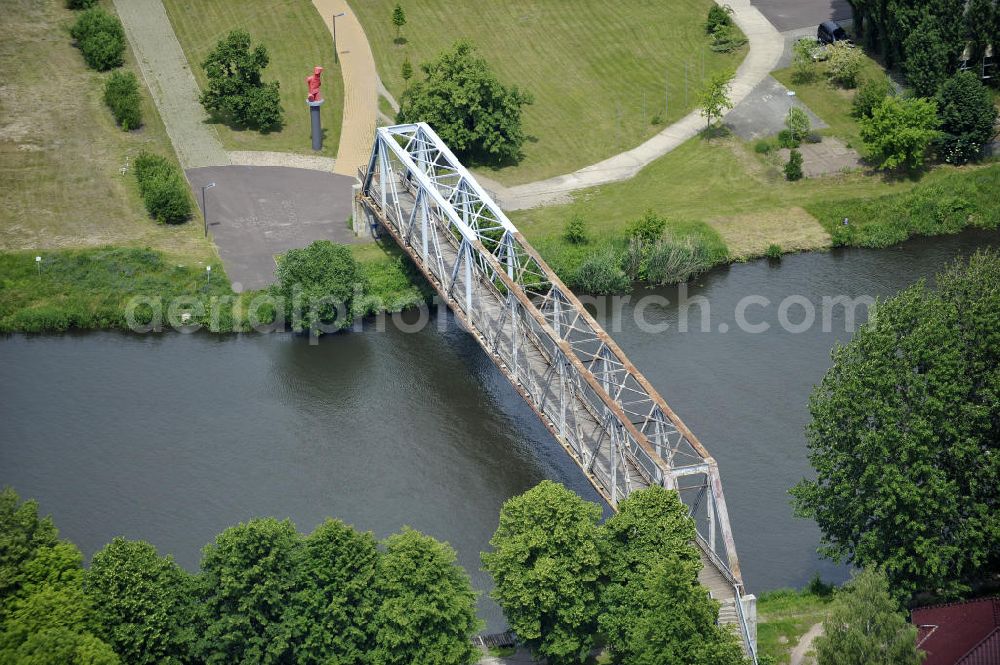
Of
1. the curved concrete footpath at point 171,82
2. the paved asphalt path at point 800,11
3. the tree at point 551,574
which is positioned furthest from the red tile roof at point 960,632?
the paved asphalt path at point 800,11

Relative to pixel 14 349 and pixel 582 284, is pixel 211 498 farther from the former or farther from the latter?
pixel 582 284

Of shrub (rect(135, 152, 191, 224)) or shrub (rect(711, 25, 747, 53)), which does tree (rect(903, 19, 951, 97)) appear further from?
shrub (rect(135, 152, 191, 224))

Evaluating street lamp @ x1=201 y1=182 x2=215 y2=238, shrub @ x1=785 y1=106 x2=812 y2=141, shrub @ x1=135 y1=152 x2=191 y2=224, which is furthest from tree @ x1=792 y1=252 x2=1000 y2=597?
shrub @ x1=135 y1=152 x2=191 y2=224

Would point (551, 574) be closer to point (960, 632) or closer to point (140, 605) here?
point (140, 605)

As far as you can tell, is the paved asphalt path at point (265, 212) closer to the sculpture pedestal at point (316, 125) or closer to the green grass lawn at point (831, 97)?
the sculpture pedestal at point (316, 125)

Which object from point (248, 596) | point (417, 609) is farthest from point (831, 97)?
point (248, 596)

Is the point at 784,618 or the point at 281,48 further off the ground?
the point at 281,48
